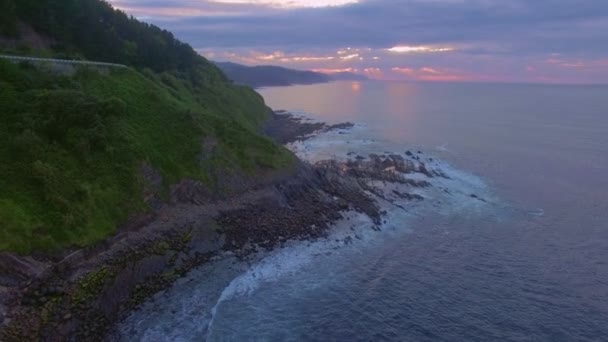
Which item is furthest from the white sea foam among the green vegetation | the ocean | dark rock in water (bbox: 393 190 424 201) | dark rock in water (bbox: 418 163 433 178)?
the green vegetation

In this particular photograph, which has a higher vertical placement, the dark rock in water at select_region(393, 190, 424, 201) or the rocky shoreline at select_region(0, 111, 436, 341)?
the rocky shoreline at select_region(0, 111, 436, 341)

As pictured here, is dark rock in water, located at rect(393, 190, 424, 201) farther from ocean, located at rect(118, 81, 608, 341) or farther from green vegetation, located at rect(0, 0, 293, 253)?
green vegetation, located at rect(0, 0, 293, 253)

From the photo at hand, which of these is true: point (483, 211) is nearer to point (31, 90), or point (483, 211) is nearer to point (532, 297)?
point (532, 297)

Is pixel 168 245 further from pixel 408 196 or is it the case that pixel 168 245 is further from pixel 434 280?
pixel 408 196

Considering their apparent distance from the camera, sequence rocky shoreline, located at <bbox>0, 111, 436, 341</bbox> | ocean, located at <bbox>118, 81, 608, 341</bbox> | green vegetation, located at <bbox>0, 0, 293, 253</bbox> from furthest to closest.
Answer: green vegetation, located at <bbox>0, 0, 293, 253</bbox> → ocean, located at <bbox>118, 81, 608, 341</bbox> → rocky shoreline, located at <bbox>0, 111, 436, 341</bbox>

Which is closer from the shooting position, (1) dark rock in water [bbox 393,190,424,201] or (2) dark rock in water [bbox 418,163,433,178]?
(1) dark rock in water [bbox 393,190,424,201]

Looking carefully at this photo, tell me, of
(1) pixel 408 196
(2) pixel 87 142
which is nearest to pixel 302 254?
(2) pixel 87 142

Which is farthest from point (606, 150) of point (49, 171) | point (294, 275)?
point (49, 171)
